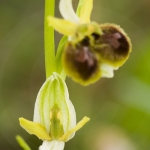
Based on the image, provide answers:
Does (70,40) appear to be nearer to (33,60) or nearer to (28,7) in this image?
(33,60)

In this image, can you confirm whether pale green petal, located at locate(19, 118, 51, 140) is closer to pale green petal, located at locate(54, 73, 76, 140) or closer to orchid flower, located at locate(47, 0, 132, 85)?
pale green petal, located at locate(54, 73, 76, 140)

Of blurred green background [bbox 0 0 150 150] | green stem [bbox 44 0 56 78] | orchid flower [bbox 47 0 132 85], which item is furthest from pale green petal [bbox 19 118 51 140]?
blurred green background [bbox 0 0 150 150]

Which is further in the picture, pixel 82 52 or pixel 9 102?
pixel 9 102

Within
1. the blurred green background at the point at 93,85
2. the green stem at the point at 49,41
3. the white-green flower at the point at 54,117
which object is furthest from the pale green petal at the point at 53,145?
the blurred green background at the point at 93,85

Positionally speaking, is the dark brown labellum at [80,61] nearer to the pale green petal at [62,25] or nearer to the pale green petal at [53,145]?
the pale green petal at [62,25]

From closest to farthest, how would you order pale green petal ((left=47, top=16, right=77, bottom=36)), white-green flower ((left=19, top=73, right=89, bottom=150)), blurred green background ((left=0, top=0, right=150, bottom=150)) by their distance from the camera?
pale green petal ((left=47, top=16, right=77, bottom=36)) < white-green flower ((left=19, top=73, right=89, bottom=150)) < blurred green background ((left=0, top=0, right=150, bottom=150))

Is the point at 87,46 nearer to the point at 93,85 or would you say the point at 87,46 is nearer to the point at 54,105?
the point at 54,105

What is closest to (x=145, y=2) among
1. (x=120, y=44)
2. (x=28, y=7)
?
(x=28, y=7)
